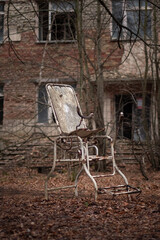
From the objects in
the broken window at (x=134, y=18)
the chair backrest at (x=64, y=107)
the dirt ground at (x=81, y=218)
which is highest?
the broken window at (x=134, y=18)

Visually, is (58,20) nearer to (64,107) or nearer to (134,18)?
(134,18)

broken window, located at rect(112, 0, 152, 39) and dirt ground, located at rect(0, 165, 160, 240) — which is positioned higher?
broken window, located at rect(112, 0, 152, 39)

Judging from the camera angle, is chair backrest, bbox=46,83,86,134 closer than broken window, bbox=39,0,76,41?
Yes

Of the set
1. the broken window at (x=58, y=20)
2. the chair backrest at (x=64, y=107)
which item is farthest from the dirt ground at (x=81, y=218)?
the broken window at (x=58, y=20)

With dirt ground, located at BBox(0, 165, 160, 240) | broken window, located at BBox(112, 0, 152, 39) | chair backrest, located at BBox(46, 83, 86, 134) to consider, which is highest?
broken window, located at BBox(112, 0, 152, 39)

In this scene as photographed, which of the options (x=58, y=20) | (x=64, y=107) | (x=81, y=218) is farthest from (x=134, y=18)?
(x=81, y=218)

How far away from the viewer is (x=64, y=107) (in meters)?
5.10

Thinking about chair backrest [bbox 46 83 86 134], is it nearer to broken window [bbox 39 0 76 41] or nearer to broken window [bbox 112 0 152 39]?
broken window [bbox 112 0 152 39]

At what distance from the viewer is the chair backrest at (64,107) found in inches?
192

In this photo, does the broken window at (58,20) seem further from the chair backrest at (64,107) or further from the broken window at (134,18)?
the chair backrest at (64,107)

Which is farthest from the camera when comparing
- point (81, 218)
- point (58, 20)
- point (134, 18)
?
point (58, 20)

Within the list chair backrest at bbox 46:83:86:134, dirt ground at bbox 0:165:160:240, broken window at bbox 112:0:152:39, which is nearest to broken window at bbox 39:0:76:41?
broken window at bbox 112:0:152:39

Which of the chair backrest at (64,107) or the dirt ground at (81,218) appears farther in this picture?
the chair backrest at (64,107)

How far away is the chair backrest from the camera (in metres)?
4.88
